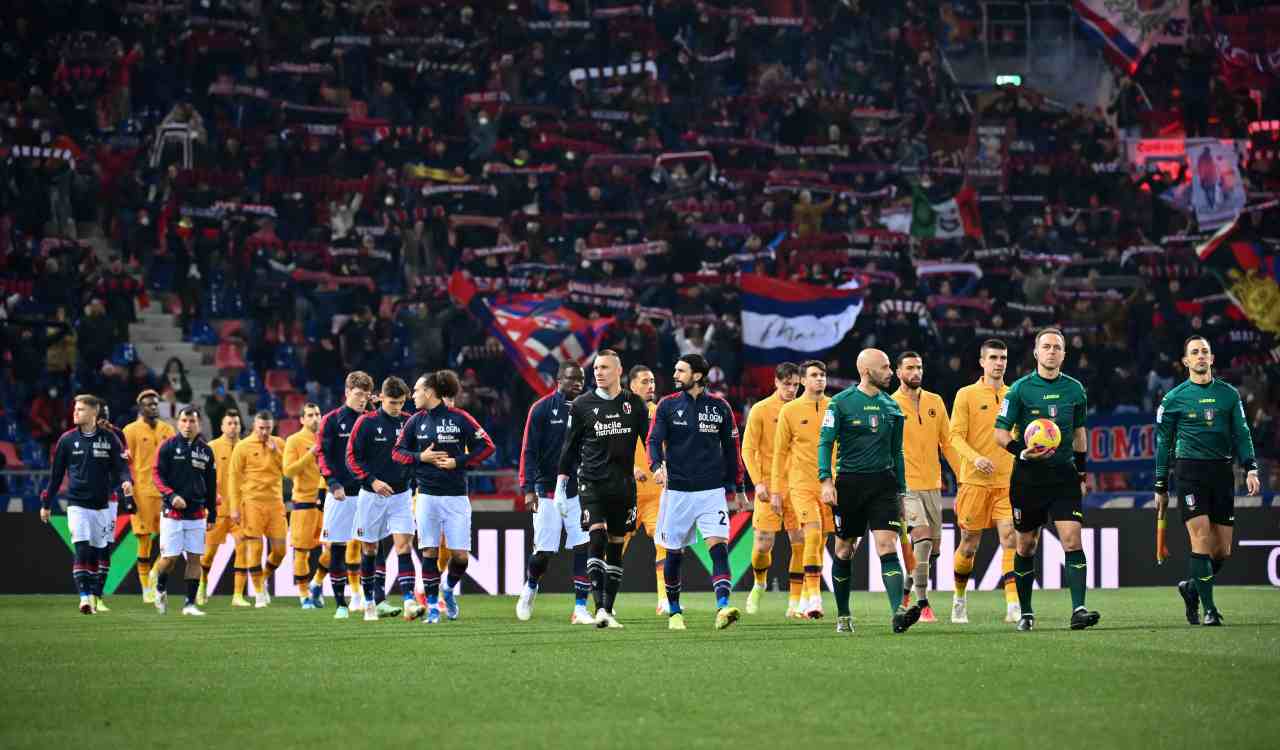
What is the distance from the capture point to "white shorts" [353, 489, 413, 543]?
59.1 ft

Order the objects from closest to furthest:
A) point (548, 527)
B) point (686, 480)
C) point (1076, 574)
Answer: point (1076, 574) < point (686, 480) < point (548, 527)

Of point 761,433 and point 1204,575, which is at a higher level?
point 761,433

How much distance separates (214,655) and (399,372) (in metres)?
16.9

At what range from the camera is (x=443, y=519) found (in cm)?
1725

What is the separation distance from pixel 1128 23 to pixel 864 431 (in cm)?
2943

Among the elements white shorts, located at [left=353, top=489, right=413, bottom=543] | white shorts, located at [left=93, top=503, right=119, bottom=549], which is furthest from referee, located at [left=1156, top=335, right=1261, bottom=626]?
white shorts, located at [left=93, top=503, right=119, bottom=549]

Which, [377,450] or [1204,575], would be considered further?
[377,450]

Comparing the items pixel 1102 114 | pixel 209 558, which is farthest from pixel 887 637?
pixel 1102 114

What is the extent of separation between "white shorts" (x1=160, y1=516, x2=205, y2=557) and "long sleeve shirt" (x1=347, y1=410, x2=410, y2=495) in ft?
7.44

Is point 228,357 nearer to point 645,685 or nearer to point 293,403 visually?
point 293,403

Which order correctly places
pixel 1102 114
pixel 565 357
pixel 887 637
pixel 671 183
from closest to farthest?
pixel 887 637
pixel 565 357
pixel 671 183
pixel 1102 114

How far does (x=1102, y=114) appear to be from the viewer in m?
40.4

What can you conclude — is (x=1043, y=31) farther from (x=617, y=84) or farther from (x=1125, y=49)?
(x=617, y=84)

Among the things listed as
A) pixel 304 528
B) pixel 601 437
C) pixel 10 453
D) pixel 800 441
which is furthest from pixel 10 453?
pixel 601 437
